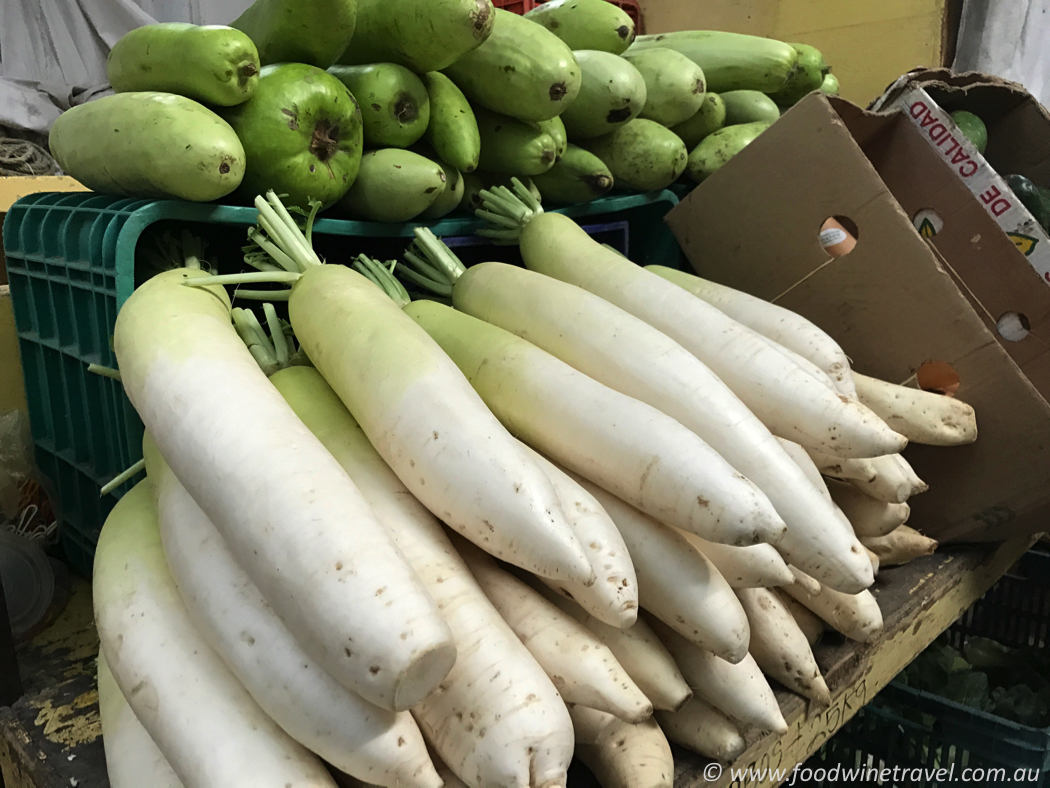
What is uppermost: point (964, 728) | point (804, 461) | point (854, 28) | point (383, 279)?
point (854, 28)

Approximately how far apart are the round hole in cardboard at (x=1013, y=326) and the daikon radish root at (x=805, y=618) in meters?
0.61

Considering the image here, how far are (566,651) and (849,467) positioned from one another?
1.43 feet

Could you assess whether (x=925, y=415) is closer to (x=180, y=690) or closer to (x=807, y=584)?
(x=807, y=584)

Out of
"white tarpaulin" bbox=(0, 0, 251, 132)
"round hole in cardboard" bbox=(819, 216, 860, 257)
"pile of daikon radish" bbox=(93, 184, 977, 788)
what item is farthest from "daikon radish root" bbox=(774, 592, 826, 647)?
"white tarpaulin" bbox=(0, 0, 251, 132)

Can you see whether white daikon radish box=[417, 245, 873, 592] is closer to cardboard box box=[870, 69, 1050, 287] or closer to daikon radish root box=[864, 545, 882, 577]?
A: daikon radish root box=[864, 545, 882, 577]

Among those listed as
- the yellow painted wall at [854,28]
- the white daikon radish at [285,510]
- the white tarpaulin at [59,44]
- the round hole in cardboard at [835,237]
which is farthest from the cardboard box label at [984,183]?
the white tarpaulin at [59,44]

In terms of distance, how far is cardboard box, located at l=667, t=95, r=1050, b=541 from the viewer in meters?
0.97

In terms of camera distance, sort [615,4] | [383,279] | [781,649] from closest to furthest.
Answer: [781,649] → [383,279] → [615,4]

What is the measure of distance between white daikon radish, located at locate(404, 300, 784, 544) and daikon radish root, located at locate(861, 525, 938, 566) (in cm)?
45

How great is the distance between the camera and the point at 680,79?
1.29m

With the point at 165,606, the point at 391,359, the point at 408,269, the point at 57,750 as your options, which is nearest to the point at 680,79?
the point at 408,269

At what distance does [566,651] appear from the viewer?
0.57m

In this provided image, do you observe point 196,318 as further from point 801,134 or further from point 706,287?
point 801,134

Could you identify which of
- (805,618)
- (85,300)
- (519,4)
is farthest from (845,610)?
(519,4)
